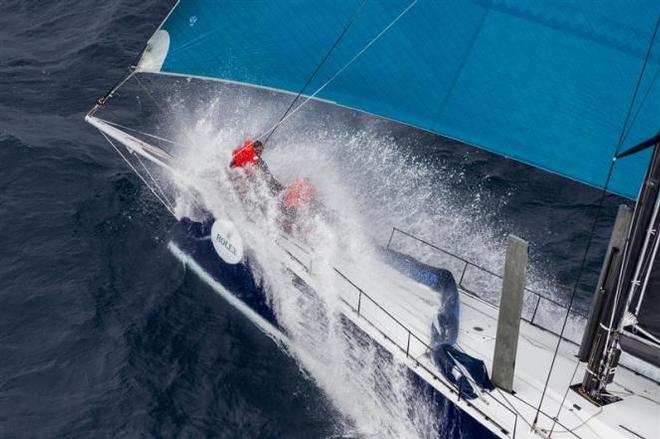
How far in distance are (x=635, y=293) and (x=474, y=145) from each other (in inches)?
187

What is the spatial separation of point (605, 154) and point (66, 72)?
17.1 m

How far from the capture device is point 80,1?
28.2 metres

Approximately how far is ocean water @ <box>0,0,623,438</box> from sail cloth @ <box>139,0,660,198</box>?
3.88 m

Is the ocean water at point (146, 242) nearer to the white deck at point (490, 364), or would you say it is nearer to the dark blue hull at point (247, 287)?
the dark blue hull at point (247, 287)

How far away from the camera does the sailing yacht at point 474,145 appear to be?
13602mm

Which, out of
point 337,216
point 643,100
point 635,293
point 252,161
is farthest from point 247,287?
point 643,100

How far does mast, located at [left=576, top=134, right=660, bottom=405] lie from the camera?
12.4 meters

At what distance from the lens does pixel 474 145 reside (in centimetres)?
1623

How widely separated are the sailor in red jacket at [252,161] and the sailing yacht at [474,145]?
1.84 feet

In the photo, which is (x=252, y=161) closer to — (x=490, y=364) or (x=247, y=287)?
(x=247, y=287)

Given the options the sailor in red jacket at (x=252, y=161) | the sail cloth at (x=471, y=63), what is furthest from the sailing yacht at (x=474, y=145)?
the sailor in red jacket at (x=252, y=161)

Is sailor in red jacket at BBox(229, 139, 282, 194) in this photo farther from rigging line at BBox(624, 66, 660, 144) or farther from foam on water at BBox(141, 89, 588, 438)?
rigging line at BBox(624, 66, 660, 144)

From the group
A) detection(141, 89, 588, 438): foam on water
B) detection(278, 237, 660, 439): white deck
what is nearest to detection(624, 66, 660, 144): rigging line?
detection(278, 237, 660, 439): white deck

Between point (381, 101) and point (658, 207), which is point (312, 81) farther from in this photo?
point (658, 207)
